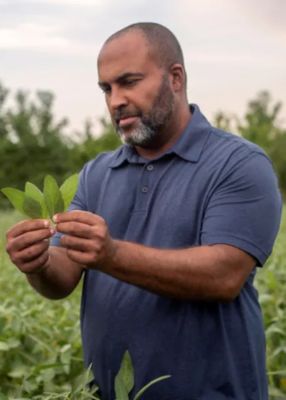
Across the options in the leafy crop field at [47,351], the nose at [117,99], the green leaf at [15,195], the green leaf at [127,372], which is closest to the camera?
the green leaf at [15,195]

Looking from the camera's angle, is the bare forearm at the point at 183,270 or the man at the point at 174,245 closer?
the bare forearm at the point at 183,270

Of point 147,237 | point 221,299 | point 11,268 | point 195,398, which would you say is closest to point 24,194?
point 147,237

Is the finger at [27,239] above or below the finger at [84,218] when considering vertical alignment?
below

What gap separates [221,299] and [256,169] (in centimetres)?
40

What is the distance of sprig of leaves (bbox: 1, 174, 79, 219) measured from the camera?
245 centimetres

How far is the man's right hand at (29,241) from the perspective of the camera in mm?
2414

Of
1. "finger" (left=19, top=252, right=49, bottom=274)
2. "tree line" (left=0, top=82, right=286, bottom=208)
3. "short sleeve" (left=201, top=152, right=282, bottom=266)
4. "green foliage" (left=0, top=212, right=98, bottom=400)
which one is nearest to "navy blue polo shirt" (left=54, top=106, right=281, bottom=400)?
"short sleeve" (left=201, top=152, right=282, bottom=266)

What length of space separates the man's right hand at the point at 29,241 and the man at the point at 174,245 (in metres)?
0.01

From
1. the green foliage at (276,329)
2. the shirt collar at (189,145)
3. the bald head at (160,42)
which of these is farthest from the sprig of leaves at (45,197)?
the green foliage at (276,329)

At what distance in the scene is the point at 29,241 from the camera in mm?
2430

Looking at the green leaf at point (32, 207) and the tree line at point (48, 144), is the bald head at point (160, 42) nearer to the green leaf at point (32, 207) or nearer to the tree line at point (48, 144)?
the green leaf at point (32, 207)

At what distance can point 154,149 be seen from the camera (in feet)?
9.59

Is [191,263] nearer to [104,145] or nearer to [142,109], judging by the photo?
[142,109]

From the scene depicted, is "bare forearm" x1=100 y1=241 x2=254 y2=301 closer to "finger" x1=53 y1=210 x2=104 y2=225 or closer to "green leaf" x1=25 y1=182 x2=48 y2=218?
"finger" x1=53 y1=210 x2=104 y2=225
